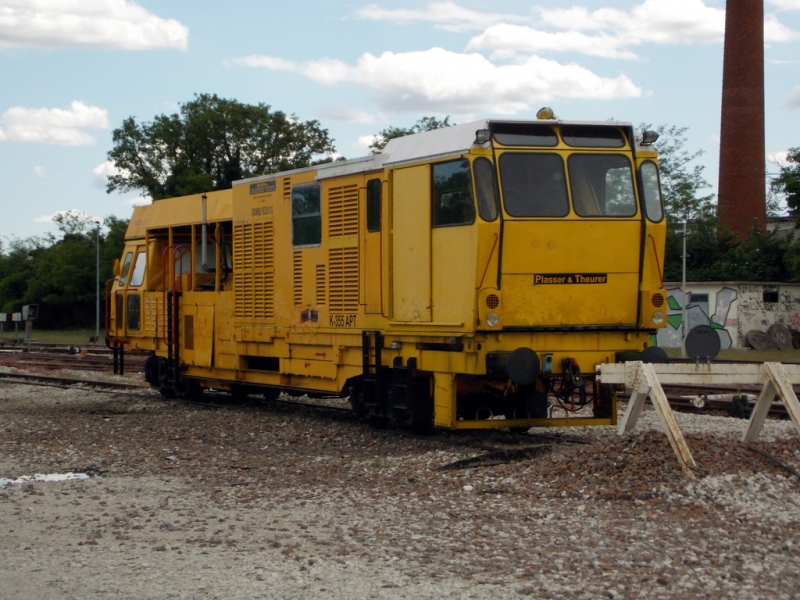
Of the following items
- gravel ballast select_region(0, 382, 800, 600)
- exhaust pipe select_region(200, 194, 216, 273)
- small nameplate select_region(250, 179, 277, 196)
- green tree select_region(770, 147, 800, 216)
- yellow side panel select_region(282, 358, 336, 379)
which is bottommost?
gravel ballast select_region(0, 382, 800, 600)

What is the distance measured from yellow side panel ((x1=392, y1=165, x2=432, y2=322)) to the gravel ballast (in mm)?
1571

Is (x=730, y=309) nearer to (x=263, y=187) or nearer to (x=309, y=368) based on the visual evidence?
(x=263, y=187)

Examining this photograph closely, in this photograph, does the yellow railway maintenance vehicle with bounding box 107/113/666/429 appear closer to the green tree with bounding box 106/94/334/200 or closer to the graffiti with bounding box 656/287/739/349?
the graffiti with bounding box 656/287/739/349

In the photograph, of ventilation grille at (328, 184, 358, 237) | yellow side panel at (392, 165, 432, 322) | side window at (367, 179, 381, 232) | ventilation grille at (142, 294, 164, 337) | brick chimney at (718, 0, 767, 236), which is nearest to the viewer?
yellow side panel at (392, 165, 432, 322)

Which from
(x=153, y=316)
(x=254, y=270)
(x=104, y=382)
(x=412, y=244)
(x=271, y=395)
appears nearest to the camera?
(x=412, y=244)

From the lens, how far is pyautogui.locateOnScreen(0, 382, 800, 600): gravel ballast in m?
5.62

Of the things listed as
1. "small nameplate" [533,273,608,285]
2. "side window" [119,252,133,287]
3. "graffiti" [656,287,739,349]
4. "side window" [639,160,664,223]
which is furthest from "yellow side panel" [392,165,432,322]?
"graffiti" [656,287,739,349]

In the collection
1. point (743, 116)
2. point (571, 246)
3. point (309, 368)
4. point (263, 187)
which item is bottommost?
point (309, 368)

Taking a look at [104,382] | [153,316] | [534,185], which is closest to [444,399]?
[534,185]

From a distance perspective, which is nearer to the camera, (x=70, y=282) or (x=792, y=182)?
(x=792, y=182)

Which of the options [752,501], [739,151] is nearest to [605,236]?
[752,501]

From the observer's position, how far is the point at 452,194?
10422 mm

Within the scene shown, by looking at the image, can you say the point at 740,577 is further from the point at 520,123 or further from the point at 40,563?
the point at 520,123

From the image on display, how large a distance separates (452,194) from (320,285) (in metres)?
3.00
